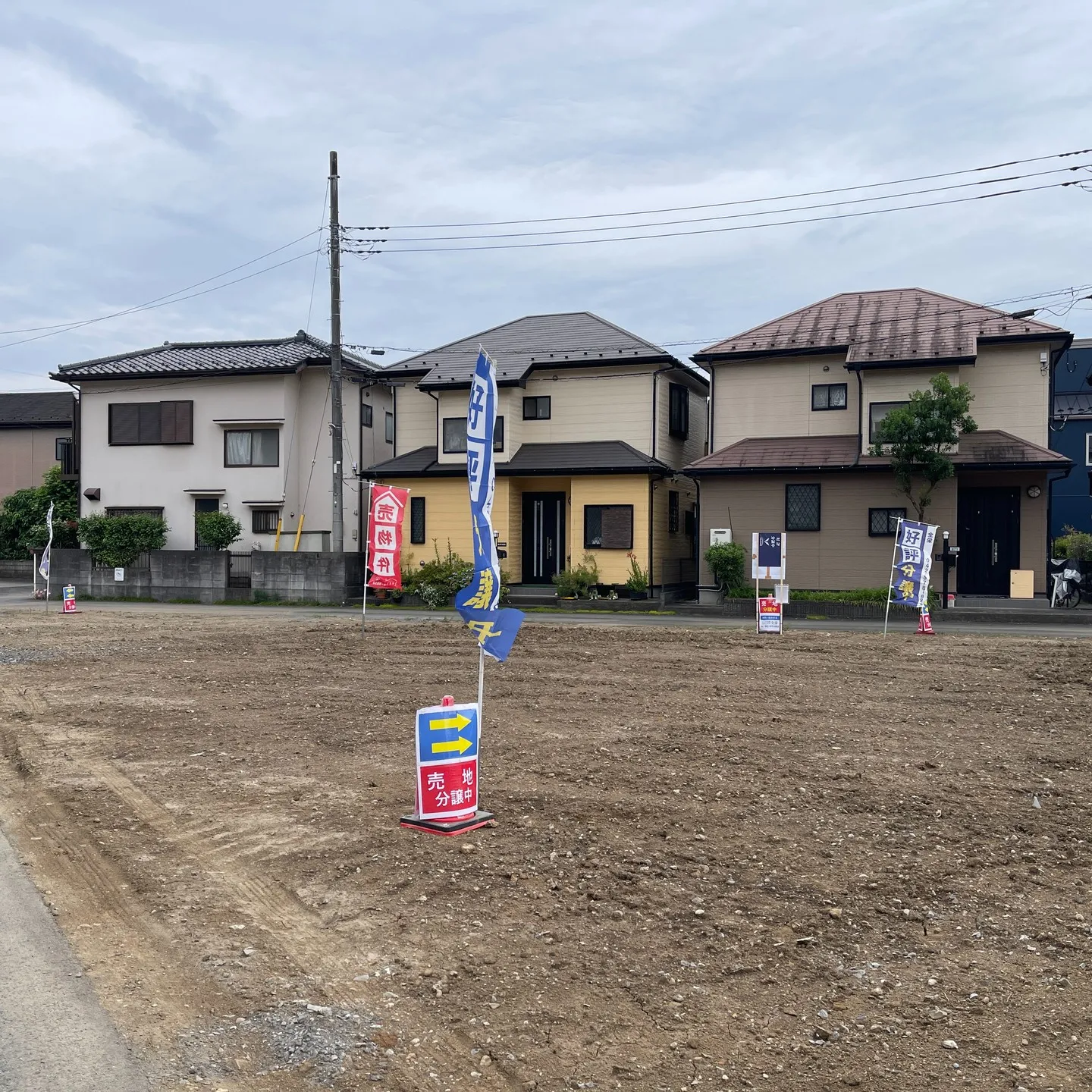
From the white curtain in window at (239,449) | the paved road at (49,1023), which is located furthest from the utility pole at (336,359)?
the paved road at (49,1023)

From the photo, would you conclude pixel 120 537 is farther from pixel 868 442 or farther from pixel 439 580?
pixel 868 442

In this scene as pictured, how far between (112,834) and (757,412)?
69.4 feet

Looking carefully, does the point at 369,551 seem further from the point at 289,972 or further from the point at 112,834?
the point at 289,972

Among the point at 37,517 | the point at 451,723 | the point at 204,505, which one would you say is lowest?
the point at 451,723

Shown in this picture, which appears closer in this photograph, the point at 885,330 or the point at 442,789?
the point at 442,789

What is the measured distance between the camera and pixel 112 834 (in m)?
5.96

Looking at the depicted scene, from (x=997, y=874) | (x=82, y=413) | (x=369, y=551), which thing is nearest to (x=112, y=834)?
(x=997, y=874)

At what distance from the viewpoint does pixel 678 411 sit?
27062 millimetres

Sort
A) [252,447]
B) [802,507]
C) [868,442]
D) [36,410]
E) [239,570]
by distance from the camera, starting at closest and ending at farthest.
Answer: [868,442] < [802,507] < [239,570] < [252,447] < [36,410]

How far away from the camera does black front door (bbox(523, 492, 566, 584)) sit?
26.8 meters

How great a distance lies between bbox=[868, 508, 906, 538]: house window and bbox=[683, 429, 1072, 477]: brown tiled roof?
3.88 feet

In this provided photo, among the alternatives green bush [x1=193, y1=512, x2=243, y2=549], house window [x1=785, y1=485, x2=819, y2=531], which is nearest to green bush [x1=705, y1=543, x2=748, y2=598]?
house window [x1=785, y1=485, x2=819, y2=531]

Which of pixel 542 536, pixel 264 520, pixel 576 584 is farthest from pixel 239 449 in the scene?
pixel 576 584

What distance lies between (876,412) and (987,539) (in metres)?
3.94
